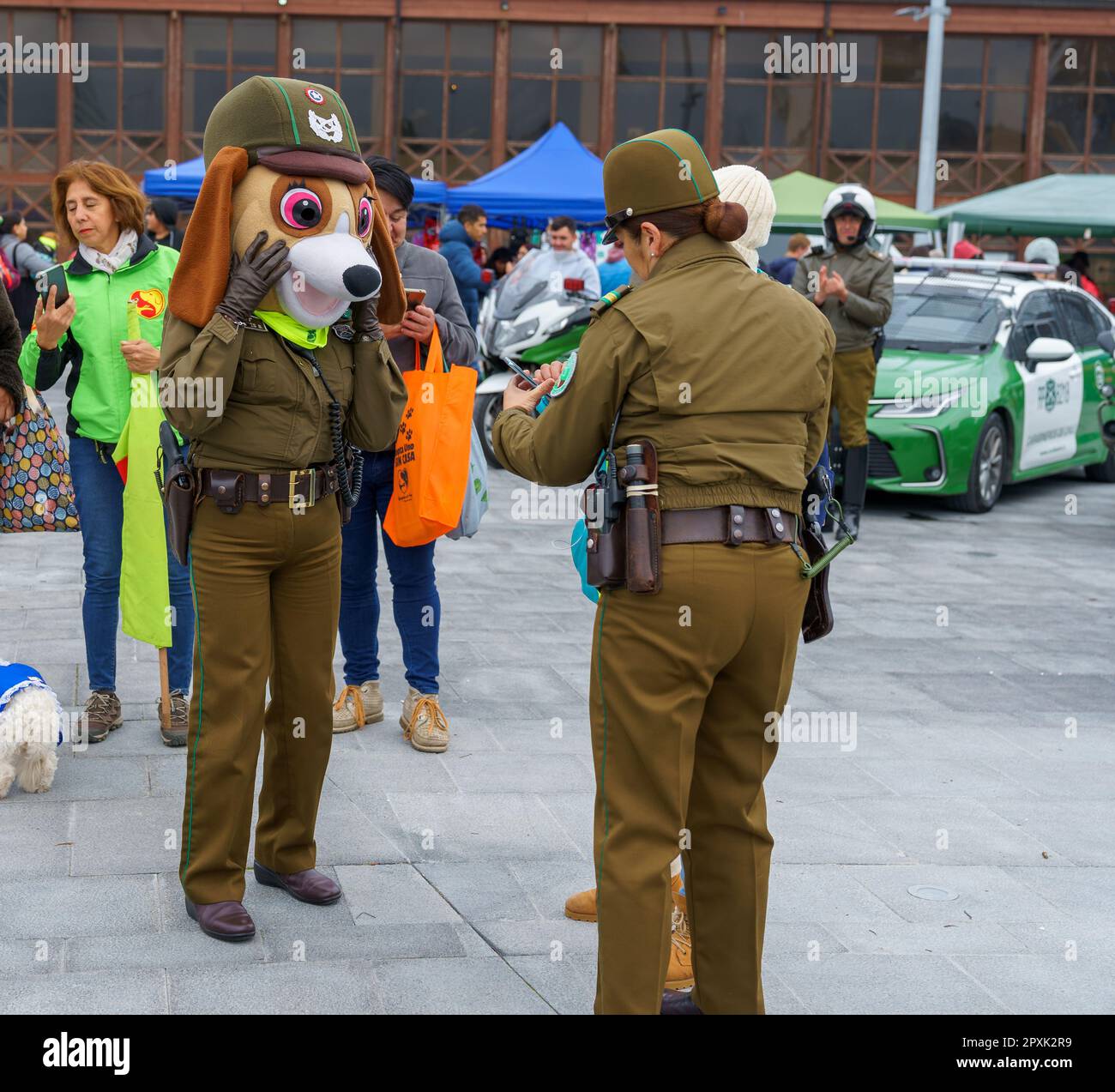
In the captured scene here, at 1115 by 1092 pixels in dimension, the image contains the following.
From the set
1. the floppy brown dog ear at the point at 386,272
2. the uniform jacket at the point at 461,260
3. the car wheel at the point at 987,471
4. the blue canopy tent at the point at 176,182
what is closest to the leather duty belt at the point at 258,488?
the floppy brown dog ear at the point at 386,272

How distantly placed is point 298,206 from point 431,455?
64.5 inches

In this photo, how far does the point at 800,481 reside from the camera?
10.7 feet

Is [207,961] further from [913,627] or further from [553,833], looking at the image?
[913,627]

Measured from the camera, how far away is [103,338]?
5.36 m

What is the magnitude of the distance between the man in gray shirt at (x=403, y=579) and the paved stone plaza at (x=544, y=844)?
0.12m

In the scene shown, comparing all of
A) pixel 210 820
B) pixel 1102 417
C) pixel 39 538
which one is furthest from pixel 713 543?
pixel 1102 417

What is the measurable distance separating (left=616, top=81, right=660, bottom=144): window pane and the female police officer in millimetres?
26009

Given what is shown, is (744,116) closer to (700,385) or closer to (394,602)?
(394,602)

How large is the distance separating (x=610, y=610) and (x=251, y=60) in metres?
26.8

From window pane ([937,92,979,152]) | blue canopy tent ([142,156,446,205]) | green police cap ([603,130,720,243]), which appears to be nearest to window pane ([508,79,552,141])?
window pane ([937,92,979,152])

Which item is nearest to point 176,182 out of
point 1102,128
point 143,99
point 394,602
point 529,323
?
point 529,323

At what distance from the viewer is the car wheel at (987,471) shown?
1142cm

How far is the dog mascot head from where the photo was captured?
3879mm

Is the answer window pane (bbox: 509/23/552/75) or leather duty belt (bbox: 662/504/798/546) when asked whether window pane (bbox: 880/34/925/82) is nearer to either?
window pane (bbox: 509/23/552/75)
